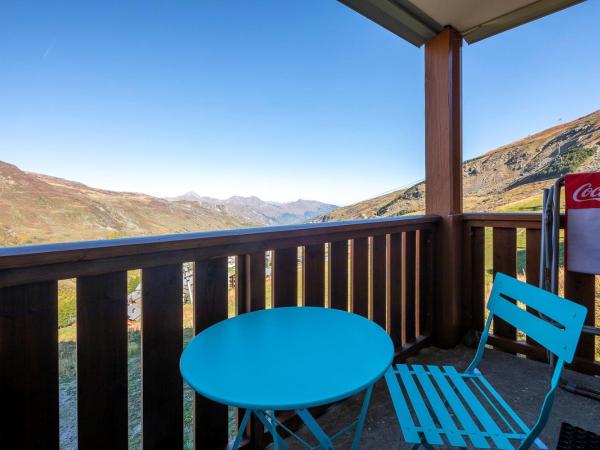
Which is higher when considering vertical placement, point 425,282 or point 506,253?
point 506,253

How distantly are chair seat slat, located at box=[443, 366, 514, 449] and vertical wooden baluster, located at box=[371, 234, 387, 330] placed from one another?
2.81 feet

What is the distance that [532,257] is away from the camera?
241 cm

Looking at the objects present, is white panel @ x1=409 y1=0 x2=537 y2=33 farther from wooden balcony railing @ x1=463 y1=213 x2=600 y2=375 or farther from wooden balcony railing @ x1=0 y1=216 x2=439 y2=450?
wooden balcony railing @ x1=0 y1=216 x2=439 y2=450

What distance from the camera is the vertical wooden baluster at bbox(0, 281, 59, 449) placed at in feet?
2.98

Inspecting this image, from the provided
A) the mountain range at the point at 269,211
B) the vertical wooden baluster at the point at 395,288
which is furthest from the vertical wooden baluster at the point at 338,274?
the mountain range at the point at 269,211

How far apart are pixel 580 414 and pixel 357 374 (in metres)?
1.87

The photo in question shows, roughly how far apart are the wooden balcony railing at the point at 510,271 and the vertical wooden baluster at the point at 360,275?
116cm

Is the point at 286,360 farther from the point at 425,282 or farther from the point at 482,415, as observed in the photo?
the point at 425,282

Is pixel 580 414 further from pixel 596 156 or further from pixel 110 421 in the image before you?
pixel 596 156

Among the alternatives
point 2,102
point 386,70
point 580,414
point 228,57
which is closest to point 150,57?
point 228,57

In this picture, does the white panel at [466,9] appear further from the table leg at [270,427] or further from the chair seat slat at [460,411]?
the table leg at [270,427]

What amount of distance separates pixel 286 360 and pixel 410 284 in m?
1.87

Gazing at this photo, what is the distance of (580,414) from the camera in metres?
1.79

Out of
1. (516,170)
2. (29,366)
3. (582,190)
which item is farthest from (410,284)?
(516,170)
